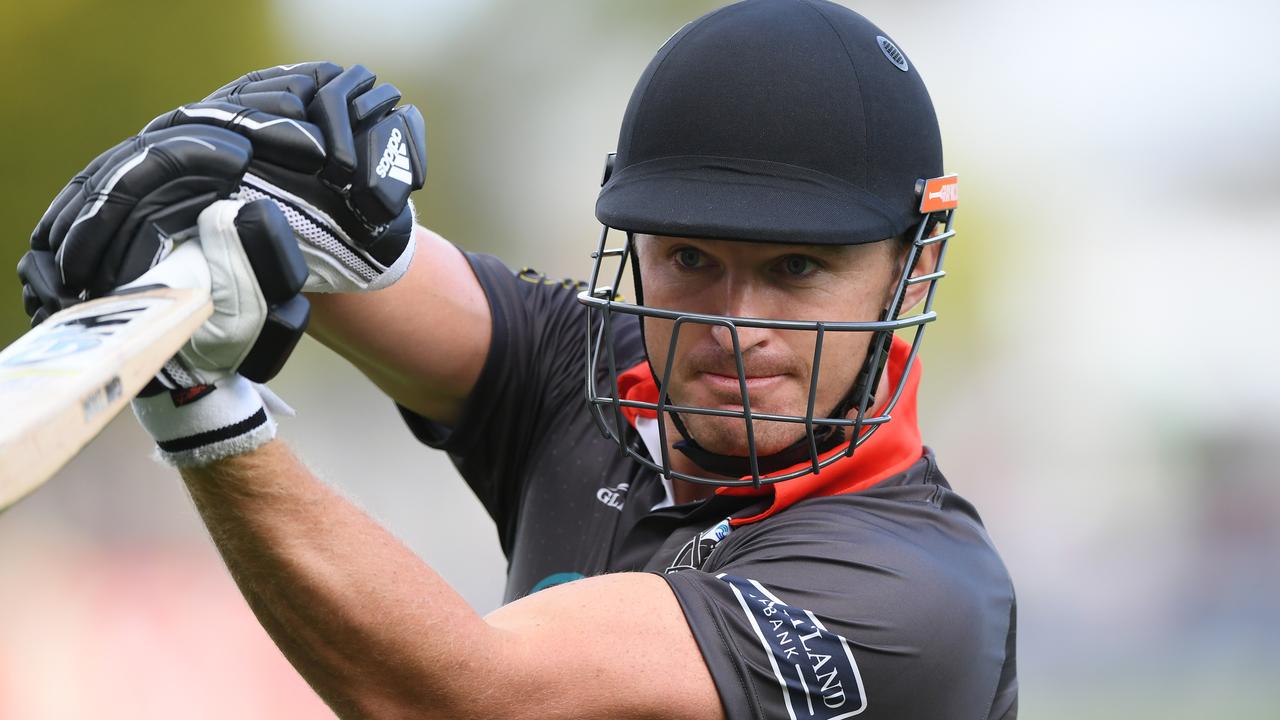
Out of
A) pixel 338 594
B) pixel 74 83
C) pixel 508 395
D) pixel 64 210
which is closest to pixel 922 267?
pixel 508 395

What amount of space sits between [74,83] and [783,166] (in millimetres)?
4515

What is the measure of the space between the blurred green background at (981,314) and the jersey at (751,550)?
3.06m

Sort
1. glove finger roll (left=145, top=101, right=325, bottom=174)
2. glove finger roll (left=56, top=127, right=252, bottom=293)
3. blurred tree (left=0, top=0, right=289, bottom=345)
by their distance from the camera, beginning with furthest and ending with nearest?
1. blurred tree (left=0, top=0, right=289, bottom=345)
2. glove finger roll (left=145, top=101, right=325, bottom=174)
3. glove finger roll (left=56, top=127, right=252, bottom=293)

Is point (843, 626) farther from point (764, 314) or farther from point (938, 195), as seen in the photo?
point (938, 195)

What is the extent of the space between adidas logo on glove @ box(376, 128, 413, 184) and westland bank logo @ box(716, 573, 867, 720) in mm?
556

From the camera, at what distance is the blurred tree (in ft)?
17.3

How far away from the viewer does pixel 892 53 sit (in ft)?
5.65

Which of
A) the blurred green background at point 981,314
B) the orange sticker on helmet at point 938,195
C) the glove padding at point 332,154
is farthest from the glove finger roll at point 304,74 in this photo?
the blurred green background at point 981,314

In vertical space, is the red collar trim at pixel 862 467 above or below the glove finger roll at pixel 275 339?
below

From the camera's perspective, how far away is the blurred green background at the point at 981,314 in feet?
15.7

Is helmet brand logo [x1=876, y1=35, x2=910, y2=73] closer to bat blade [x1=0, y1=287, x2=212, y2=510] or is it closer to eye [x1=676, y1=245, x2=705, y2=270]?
eye [x1=676, y1=245, x2=705, y2=270]

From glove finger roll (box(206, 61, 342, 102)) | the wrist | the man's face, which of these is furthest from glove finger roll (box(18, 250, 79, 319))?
the man's face

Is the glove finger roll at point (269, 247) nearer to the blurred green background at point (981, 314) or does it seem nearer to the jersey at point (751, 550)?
the jersey at point (751, 550)

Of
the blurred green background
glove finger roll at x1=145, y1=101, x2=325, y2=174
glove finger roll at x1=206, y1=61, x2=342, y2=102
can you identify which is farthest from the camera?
the blurred green background
